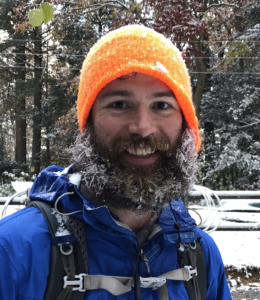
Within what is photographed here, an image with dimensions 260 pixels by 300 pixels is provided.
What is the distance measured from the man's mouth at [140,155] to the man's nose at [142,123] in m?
0.08

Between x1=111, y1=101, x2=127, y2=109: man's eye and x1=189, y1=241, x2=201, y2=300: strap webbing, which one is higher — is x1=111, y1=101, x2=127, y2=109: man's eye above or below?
above

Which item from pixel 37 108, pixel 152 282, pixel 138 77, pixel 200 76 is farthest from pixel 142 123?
pixel 37 108

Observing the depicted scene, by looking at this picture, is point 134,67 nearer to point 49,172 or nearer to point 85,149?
point 85,149

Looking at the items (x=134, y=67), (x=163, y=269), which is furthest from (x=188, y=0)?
(x=163, y=269)

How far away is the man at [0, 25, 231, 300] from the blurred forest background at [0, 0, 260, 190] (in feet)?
11.9

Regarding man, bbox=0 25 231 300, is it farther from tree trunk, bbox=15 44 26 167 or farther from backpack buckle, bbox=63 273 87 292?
tree trunk, bbox=15 44 26 167

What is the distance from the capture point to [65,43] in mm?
13438

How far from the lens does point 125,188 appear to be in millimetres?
1356

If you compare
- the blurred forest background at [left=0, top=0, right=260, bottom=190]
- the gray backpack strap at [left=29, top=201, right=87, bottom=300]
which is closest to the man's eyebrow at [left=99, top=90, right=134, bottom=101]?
the gray backpack strap at [left=29, top=201, right=87, bottom=300]

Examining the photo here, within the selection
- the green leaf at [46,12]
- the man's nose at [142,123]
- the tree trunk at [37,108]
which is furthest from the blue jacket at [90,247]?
the tree trunk at [37,108]

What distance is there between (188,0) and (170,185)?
22.2 feet

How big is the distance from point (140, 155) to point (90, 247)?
1.66 feet

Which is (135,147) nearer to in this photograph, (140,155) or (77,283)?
(140,155)

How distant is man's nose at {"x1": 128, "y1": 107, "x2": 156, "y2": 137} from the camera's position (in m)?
1.39
